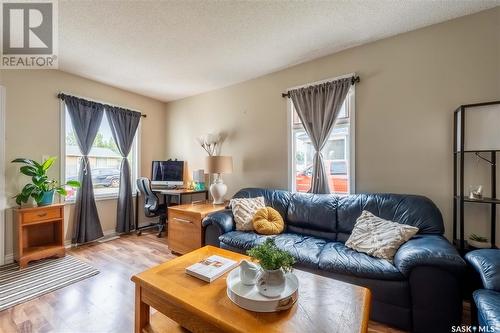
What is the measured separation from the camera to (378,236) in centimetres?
190

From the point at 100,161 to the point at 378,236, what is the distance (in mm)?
4029

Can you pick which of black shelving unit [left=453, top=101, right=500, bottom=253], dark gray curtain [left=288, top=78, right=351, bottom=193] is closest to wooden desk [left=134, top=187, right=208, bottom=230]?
dark gray curtain [left=288, top=78, right=351, bottom=193]

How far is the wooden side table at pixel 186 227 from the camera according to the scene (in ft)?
8.90

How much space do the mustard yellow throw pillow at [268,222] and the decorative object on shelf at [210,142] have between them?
1.67 metres

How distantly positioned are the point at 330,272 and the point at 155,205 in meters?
2.85

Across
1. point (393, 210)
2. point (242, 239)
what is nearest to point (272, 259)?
point (242, 239)

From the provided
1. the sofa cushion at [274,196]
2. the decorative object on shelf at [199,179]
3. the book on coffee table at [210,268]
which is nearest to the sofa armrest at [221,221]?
the sofa cushion at [274,196]

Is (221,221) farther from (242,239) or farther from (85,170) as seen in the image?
(85,170)

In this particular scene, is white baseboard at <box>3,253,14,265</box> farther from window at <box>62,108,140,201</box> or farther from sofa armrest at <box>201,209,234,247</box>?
sofa armrest at <box>201,209,234,247</box>

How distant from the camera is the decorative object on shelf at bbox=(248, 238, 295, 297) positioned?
1159 millimetres

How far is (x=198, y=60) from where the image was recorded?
288cm

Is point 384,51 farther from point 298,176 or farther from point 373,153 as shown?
point 298,176

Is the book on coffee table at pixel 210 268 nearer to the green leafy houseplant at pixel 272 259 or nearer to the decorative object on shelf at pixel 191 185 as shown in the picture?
the green leafy houseplant at pixel 272 259

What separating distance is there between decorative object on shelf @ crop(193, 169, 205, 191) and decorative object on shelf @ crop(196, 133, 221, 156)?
37 centimetres
